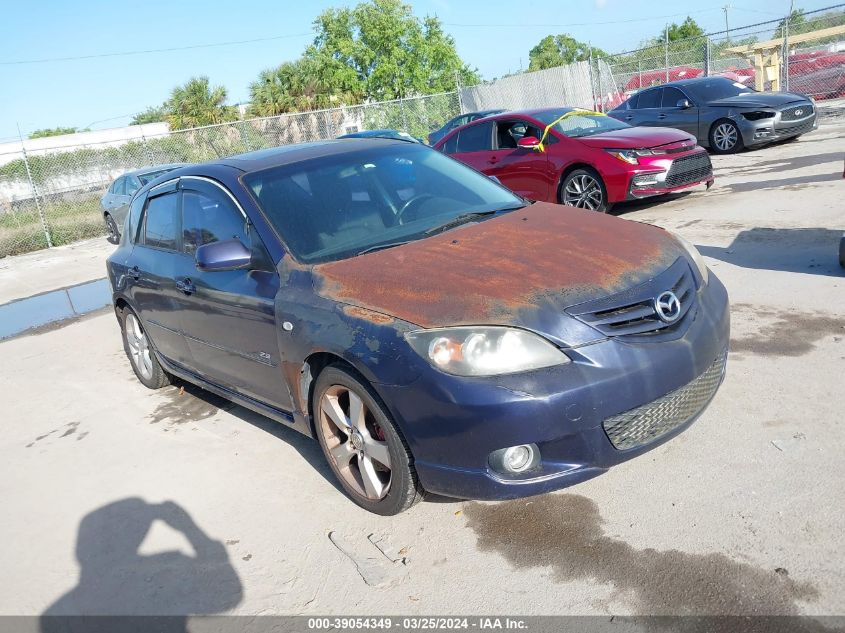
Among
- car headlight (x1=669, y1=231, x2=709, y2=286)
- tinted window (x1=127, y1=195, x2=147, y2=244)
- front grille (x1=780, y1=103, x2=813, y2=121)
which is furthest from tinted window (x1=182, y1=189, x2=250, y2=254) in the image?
front grille (x1=780, y1=103, x2=813, y2=121)

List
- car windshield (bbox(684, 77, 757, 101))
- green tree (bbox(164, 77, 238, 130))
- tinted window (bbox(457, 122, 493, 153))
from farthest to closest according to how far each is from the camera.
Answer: green tree (bbox(164, 77, 238, 130)) < car windshield (bbox(684, 77, 757, 101)) < tinted window (bbox(457, 122, 493, 153))

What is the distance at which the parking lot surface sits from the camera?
9.20 feet

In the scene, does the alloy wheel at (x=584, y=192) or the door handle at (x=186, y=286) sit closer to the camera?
the door handle at (x=186, y=286)

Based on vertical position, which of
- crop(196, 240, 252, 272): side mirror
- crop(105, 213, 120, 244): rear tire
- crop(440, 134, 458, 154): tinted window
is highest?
crop(440, 134, 458, 154): tinted window

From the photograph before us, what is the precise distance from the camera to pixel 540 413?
287cm

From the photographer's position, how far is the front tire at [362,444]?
10.6 ft

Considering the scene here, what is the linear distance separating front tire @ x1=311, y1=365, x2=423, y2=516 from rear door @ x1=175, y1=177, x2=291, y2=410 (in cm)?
41

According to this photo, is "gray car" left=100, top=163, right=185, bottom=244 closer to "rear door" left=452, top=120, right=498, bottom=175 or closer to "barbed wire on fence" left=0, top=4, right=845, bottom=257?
"barbed wire on fence" left=0, top=4, right=845, bottom=257

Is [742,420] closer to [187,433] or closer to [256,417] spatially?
[256,417]

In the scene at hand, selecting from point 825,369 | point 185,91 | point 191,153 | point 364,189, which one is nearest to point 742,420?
point 825,369

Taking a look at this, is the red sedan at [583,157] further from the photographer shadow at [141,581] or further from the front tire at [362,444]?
the photographer shadow at [141,581]

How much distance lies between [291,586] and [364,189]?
2.17 m

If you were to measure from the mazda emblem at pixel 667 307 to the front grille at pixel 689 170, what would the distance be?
7029 mm

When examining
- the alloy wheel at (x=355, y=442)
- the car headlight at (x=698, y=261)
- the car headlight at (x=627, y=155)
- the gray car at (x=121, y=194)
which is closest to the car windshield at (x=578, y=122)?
the car headlight at (x=627, y=155)
